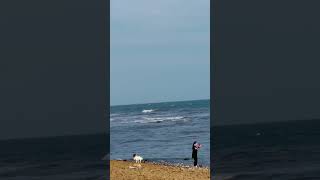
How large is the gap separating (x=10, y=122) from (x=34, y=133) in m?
6.45

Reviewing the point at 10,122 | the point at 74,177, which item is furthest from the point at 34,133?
the point at 74,177

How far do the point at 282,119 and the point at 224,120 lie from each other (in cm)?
2106

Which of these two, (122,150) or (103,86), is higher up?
(103,86)

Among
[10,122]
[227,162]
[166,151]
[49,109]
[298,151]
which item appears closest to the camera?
[227,162]

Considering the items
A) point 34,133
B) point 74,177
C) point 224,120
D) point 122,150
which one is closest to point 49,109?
point 34,133

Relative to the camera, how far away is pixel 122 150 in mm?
61938

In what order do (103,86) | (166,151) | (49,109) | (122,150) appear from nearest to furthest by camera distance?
1. (103,86)
2. (166,151)
3. (122,150)
4. (49,109)

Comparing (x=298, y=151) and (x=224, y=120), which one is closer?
(x=298, y=151)

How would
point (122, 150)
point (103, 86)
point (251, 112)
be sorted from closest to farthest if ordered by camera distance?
1. point (103, 86)
2. point (122, 150)
3. point (251, 112)

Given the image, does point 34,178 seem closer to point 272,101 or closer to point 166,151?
point 166,151

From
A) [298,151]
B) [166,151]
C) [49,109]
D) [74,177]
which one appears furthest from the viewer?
[49,109]

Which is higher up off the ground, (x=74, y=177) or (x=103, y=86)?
(x=103, y=86)

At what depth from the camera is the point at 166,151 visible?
54.6 meters

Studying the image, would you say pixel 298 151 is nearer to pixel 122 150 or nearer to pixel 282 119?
pixel 122 150
